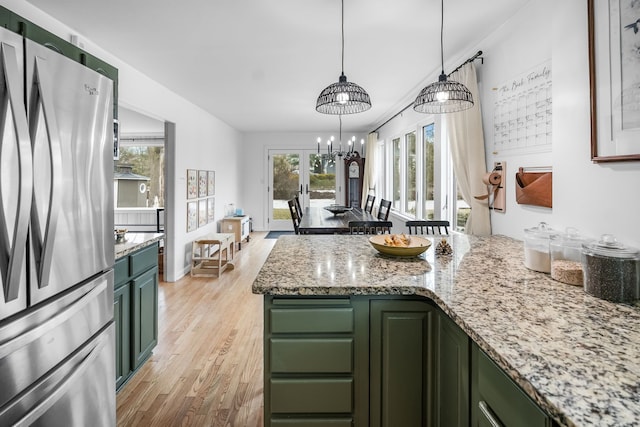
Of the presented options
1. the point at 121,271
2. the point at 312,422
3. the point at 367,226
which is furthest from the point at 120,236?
the point at 367,226

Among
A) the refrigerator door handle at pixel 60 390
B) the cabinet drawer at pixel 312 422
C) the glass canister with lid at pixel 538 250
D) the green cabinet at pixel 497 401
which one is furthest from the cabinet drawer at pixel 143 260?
the glass canister with lid at pixel 538 250

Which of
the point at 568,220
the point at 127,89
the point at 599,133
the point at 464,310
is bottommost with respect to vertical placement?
the point at 464,310

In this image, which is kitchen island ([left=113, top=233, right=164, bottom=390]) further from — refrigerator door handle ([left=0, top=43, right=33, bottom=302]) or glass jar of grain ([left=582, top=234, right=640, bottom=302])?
glass jar of grain ([left=582, top=234, right=640, bottom=302])

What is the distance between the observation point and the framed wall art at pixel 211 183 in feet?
19.1

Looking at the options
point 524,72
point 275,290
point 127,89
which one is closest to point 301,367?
point 275,290

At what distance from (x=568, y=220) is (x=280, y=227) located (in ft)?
23.4

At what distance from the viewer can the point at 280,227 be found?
8.52 meters

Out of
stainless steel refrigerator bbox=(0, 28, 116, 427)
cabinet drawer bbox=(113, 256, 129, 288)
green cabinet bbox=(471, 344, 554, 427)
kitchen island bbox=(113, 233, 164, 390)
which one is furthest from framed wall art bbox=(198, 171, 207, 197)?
→ green cabinet bbox=(471, 344, 554, 427)

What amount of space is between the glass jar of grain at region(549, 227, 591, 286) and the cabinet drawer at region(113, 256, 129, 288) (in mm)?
2176

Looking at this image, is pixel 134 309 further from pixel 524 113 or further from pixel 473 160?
pixel 524 113

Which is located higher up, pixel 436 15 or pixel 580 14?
pixel 436 15

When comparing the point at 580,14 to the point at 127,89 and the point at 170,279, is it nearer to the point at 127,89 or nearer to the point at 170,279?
the point at 127,89

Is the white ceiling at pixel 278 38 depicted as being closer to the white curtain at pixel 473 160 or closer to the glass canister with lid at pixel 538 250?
the white curtain at pixel 473 160

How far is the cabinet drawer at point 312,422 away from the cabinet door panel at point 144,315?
1.27 metres
